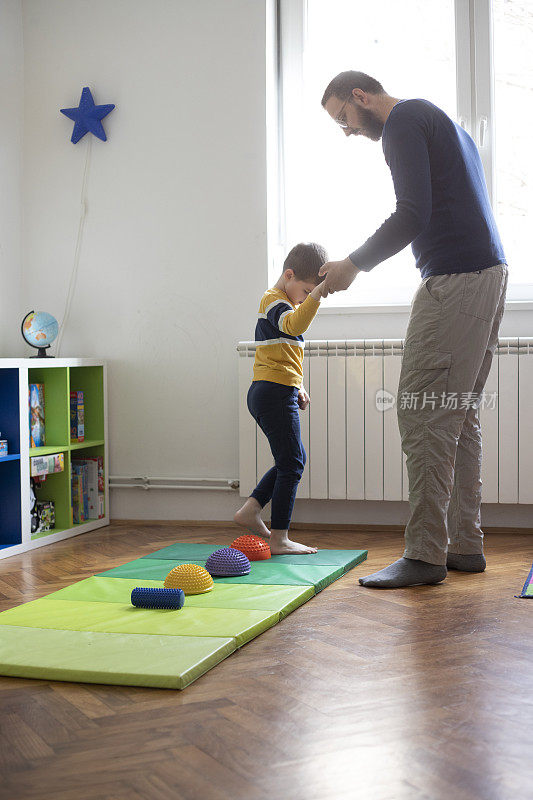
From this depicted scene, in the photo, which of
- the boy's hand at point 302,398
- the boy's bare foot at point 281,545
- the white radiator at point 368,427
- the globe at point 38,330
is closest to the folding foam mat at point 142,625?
the boy's bare foot at point 281,545

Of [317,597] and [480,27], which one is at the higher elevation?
[480,27]

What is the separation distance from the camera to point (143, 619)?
78.0 inches

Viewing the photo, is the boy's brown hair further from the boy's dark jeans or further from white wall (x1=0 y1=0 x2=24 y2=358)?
white wall (x1=0 y1=0 x2=24 y2=358)

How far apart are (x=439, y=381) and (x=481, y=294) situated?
28 cm

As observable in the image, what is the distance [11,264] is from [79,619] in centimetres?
226

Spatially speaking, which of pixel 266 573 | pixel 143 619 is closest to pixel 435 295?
pixel 266 573

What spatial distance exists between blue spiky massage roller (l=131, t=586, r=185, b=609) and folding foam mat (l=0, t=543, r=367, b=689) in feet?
0.06

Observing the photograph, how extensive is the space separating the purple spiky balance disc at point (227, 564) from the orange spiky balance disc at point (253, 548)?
0.19 metres

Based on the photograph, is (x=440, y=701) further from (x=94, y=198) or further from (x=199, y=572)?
(x=94, y=198)

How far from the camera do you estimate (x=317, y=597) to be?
2.29 meters

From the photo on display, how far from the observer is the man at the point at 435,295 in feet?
7.50

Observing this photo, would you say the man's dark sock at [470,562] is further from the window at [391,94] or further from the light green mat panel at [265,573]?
the window at [391,94]

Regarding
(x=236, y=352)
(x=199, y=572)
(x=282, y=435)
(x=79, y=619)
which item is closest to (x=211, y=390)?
(x=236, y=352)

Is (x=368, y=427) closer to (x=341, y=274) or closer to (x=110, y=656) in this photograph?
(x=341, y=274)
